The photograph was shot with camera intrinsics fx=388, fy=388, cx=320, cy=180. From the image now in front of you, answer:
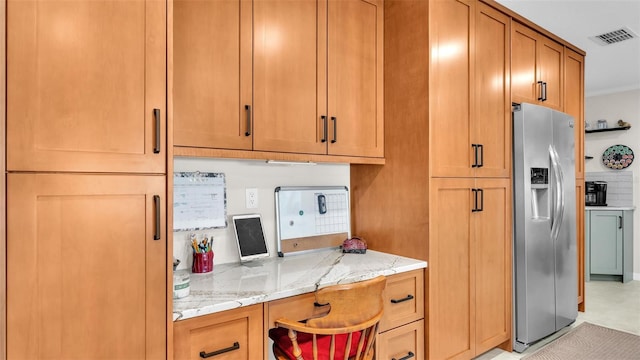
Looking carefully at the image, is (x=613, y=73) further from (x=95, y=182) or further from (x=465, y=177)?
(x=95, y=182)

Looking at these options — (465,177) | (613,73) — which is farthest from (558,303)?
(613,73)

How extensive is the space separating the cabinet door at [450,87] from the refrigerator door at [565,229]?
1.02m

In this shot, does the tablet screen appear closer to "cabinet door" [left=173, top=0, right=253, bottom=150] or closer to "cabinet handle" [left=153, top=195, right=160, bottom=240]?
"cabinet door" [left=173, top=0, right=253, bottom=150]

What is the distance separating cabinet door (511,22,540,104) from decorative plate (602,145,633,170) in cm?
320

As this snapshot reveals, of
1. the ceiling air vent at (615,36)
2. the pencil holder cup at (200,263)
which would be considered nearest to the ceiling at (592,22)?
the ceiling air vent at (615,36)

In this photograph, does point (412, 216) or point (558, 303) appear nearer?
point (412, 216)

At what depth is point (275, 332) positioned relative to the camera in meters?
1.73

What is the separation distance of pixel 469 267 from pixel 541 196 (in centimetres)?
95

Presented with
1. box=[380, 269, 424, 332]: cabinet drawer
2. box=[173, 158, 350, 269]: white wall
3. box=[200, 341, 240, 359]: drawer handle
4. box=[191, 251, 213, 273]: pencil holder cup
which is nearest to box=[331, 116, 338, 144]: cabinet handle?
box=[173, 158, 350, 269]: white wall

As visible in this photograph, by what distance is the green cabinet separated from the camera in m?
4.82

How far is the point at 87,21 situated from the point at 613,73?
17.6 ft

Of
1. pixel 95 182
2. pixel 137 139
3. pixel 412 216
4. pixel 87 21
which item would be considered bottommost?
pixel 412 216

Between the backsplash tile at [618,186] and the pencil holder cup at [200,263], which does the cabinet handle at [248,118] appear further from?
the backsplash tile at [618,186]

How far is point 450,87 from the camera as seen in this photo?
2.31 metres
